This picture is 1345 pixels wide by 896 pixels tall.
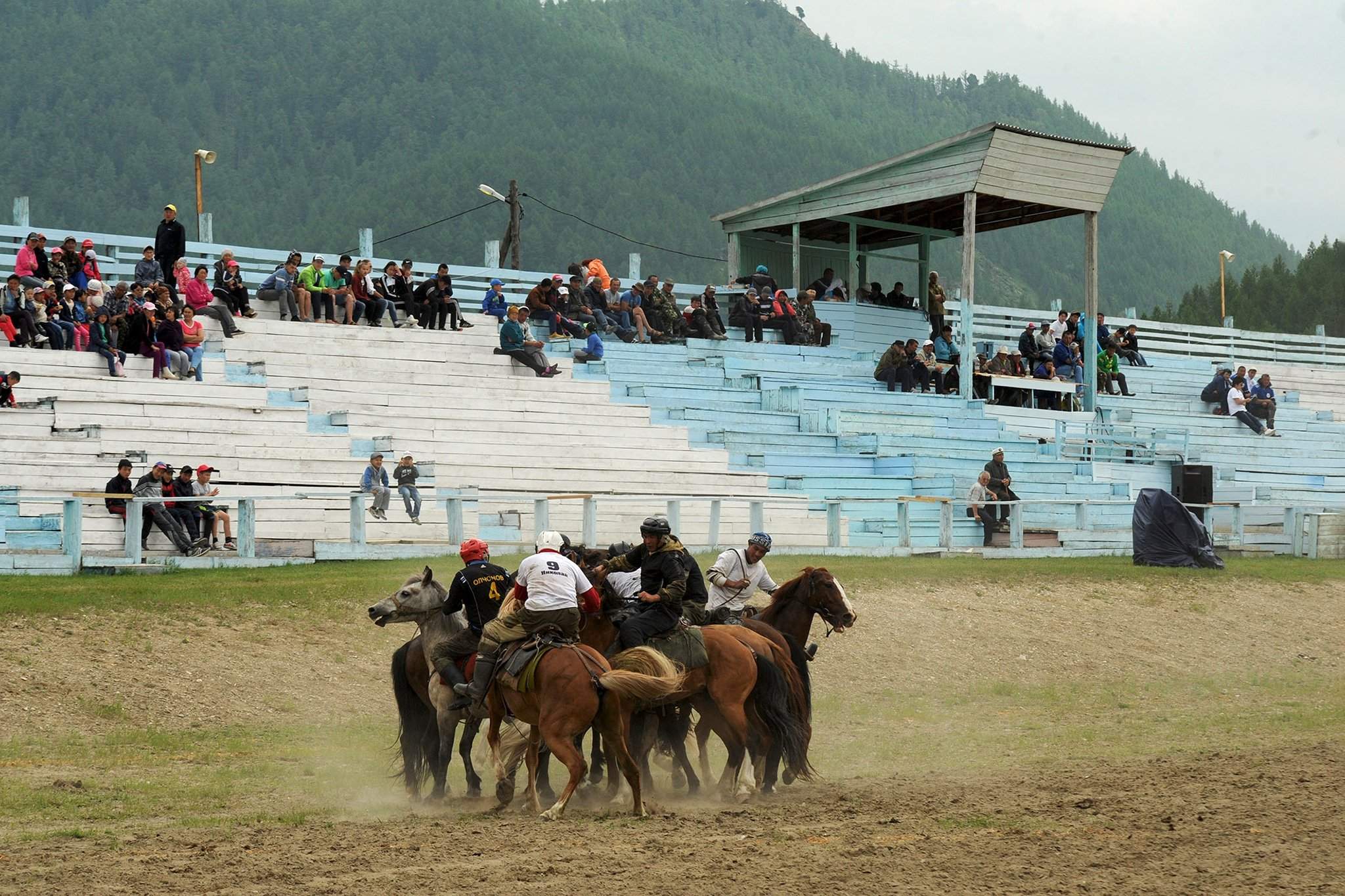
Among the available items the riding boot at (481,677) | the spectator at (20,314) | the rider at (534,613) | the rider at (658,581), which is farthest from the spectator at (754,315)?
A: the riding boot at (481,677)

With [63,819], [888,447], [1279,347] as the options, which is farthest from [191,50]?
[63,819]

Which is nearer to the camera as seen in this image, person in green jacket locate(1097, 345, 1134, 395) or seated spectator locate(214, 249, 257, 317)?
seated spectator locate(214, 249, 257, 317)

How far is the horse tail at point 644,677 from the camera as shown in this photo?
1102 cm

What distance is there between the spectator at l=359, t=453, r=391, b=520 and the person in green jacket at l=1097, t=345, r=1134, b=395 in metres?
22.8

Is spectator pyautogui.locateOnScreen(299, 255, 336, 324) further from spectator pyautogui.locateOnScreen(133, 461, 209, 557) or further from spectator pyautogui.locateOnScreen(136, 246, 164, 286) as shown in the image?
spectator pyautogui.locateOnScreen(133, 461, 209, 557)

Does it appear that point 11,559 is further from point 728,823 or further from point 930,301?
point 930,301

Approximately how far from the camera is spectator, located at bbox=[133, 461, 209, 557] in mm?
18562

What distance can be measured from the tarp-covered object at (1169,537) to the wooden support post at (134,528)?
53.1 ft

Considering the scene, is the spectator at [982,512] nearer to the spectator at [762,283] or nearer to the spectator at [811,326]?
the spectator at [811,326]

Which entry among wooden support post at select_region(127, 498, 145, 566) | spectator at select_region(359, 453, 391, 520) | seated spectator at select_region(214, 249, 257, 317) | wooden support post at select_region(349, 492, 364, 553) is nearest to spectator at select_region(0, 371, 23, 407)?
wooden support post at select_region(127, 498, 145, 566)

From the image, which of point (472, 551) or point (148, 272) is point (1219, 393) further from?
point (472, 551)

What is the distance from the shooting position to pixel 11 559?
1802cm

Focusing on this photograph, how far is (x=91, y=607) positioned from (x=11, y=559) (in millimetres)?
2402

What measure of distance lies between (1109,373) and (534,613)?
30855mm
